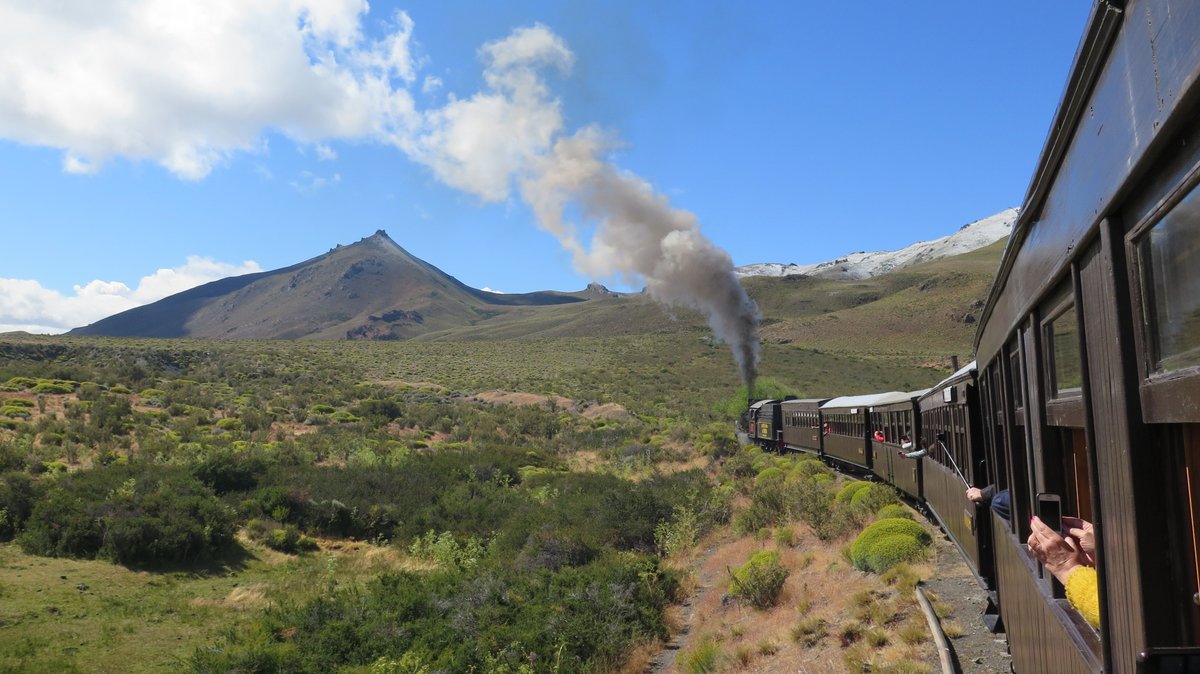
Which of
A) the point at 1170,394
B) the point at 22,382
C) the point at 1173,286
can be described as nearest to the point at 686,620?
the point at 1170,394

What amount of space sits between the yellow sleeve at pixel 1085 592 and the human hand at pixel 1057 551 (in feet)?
0.20

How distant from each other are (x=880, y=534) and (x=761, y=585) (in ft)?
7.60

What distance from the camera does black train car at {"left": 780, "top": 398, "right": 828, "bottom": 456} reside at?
27500 millimetres

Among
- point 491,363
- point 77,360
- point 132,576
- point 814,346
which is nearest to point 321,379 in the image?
point 77,360

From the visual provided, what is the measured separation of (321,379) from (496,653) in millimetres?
47400

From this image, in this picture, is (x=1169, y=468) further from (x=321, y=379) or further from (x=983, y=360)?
(x=321, y=379)

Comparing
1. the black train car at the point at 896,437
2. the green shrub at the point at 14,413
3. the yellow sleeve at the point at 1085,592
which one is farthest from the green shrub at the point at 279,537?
the yellow sleeve at the point at 1085,592

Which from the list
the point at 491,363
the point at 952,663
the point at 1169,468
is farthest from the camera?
the point at 491,363

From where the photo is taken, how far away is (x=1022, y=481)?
484 centimetres

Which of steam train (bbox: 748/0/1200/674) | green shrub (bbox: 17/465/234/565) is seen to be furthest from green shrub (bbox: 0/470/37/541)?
steam train (bbox: 748/0/1200/674)

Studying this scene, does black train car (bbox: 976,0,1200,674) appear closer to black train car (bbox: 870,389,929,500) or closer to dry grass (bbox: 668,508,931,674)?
dry grass (bbox: 668,508,931,674)

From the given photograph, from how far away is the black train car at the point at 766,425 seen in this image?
34.7m

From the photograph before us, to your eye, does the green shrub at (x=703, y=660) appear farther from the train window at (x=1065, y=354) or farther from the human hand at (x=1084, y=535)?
the train window at (x=1065, y=354)

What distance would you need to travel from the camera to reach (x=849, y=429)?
22750mm
